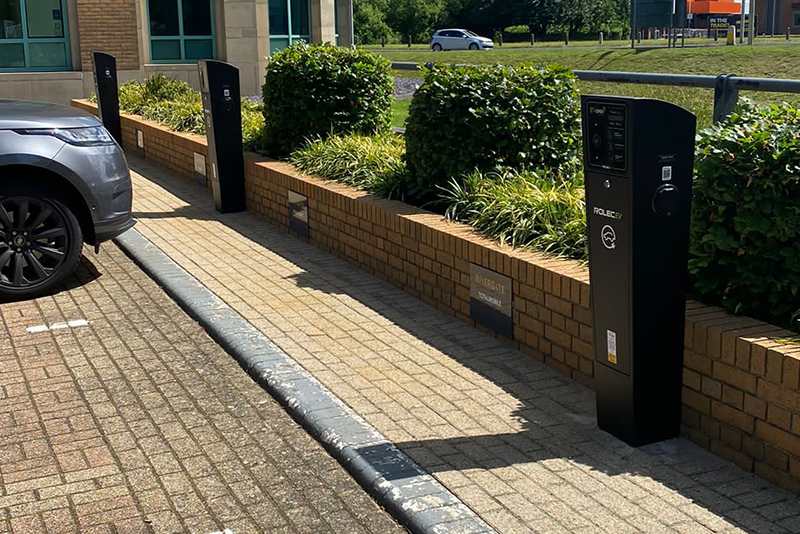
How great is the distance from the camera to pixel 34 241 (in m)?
7.84

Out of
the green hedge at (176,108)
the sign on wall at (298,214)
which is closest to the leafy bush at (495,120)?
the sign on wall at (298,214)

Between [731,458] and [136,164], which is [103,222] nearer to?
[731,458]

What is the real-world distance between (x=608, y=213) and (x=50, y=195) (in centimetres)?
483

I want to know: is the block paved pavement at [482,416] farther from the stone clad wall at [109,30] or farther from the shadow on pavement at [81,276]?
the stone clad wall at [109,30]

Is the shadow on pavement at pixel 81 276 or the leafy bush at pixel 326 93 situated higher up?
the leafy bush at pixel 326 93

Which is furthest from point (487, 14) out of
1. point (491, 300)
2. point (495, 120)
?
point (491, 300)

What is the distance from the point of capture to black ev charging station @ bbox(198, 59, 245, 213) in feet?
35.5

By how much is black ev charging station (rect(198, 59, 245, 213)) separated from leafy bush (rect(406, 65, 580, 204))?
3.56 metres

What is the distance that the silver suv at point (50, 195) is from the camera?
304 inches

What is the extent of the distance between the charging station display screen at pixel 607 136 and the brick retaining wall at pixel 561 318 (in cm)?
87

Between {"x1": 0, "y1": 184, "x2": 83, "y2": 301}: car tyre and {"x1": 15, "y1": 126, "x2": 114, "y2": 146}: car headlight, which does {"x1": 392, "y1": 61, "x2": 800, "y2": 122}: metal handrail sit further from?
{"x1": 0, "y1": 184, "x2": 83, "y2": 301}: car tyre

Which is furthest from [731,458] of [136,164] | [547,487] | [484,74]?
[136,164]

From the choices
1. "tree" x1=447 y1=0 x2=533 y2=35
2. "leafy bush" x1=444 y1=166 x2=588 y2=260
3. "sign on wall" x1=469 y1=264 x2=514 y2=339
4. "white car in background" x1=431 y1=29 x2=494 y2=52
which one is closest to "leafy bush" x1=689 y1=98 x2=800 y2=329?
"leafy bush" x1=444 y1=166 x2=588 y2=260

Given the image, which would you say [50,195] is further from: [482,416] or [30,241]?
[482,416]
